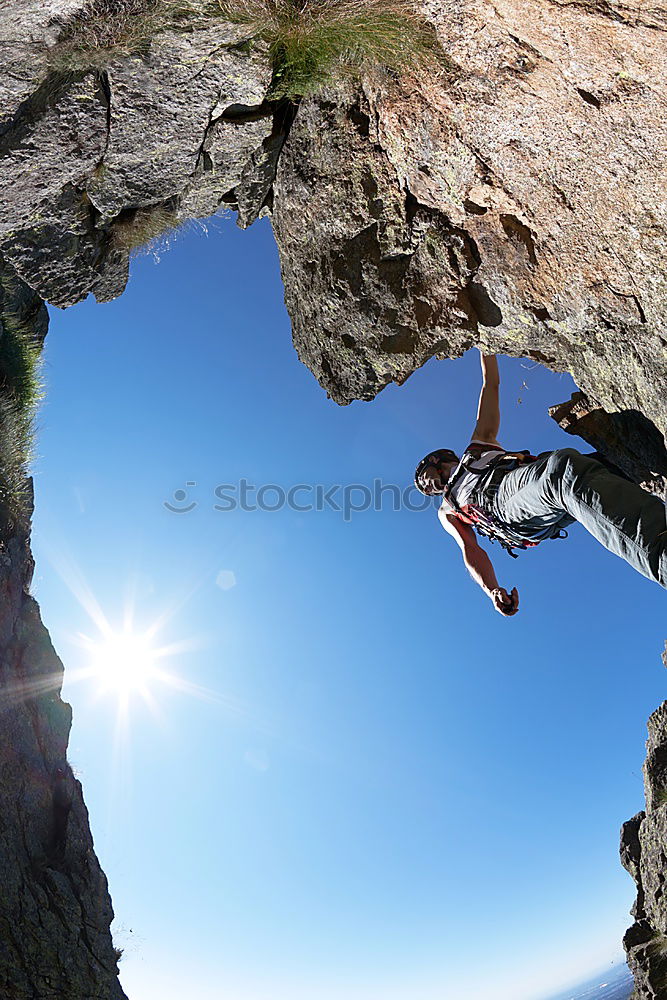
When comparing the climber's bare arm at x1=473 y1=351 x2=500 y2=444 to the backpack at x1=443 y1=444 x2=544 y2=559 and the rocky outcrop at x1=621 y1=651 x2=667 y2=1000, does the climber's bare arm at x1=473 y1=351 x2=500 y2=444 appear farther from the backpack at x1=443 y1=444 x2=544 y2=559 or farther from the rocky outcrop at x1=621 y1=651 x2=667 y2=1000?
the rocky outcrop at x1=621 y1=651 x2=667 y2=1000

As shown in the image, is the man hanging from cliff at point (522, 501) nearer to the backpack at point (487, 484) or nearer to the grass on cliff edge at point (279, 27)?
the backpack at point (487, 484)

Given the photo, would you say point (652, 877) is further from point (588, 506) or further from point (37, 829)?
point (37, 829)

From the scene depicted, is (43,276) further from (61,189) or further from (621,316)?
(621,316)

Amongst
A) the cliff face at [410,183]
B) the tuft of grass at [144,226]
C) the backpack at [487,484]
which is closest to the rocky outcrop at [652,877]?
the cliff face at [410,183]

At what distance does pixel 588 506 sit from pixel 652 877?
12.1 meters

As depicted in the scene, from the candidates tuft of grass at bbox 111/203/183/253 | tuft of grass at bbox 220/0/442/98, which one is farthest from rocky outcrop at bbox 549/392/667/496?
tuft of grass at bbox 111/203/183/253

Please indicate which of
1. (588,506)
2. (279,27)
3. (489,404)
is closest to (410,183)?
(279,27)

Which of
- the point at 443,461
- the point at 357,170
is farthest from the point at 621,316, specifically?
the point at 357,170

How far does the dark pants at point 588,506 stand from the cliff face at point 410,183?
1.18m

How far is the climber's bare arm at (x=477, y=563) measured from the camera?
5.28 meters

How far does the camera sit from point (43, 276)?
5.36 metres

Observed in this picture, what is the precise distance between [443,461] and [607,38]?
12.6 feet

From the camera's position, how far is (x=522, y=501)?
15.4 ft

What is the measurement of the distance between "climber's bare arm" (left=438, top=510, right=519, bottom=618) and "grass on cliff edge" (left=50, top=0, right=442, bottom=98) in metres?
4.25
